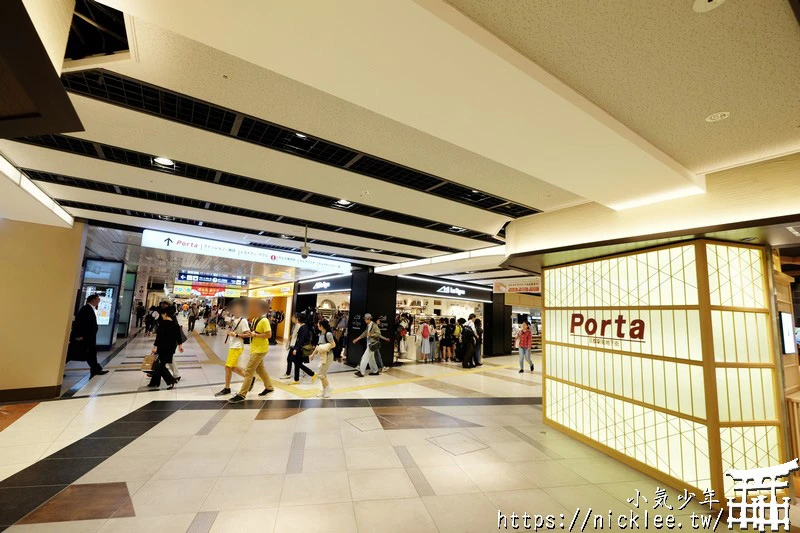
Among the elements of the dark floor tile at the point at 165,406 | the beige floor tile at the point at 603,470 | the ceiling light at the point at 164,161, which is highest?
the ceiling light at the point at 164,161

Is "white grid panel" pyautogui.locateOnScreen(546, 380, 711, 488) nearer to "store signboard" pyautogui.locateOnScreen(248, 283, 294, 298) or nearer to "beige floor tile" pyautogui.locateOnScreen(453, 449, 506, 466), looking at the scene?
"beige floor tile" pyautogui.locateOnScreen(453, 449, 506, 466)

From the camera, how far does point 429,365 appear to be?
1192cm

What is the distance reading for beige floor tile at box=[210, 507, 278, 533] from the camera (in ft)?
8.34

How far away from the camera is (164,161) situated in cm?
417

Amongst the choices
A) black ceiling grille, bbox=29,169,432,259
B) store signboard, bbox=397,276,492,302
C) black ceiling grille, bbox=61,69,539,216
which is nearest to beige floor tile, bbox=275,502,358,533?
black ceiling grille, bbox=61,69,539,216

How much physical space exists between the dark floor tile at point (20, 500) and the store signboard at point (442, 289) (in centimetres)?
963

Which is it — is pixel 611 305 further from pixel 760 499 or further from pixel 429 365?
pixel 429 365

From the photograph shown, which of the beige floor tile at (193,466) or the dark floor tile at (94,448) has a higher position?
the beige floor tile at (193,466)

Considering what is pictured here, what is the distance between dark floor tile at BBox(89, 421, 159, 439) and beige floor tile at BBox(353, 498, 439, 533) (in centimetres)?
332

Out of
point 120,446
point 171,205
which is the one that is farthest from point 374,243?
point 120,446

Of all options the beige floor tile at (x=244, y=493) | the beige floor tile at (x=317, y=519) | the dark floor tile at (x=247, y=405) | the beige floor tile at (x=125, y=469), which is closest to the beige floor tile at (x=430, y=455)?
the beige floor tile at (x=317, y=519)

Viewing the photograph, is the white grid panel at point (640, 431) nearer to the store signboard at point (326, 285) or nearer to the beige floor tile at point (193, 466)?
the beige floor tile at point (193, 466)

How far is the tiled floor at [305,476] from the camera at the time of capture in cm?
270

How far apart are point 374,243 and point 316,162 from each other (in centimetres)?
430
